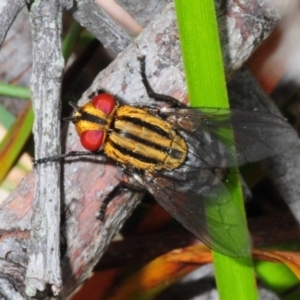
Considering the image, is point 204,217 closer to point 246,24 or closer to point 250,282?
point 250,282

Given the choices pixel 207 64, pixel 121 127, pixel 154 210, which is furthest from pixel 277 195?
pixel 207 64

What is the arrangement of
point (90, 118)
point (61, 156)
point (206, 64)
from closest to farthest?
point (206, 64) → point (61, 156) → point (90, 118)

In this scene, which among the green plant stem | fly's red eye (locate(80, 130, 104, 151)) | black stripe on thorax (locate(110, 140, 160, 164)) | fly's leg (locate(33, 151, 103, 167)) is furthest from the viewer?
black stripe on thorax (locate(110, 140, 160, 164))

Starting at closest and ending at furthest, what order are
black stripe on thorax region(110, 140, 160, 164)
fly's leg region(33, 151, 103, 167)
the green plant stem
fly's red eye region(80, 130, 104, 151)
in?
the green plant stem
fly's leg region(33, 151, 103, 167)
fly's red eye region(80, 130, 104, 151)
black stripe on thorax region(110, 140, 160, 164)

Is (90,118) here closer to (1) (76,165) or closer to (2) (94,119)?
(2) (94,119)

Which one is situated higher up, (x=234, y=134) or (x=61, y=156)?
(x=234, y=134)

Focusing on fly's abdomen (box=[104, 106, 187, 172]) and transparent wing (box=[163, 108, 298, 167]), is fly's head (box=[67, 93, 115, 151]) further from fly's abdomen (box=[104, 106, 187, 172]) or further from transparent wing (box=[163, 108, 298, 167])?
transparent wing (box=[163, 108, 298, 167])

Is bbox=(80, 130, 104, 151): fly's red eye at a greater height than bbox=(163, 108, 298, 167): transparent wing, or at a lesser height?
lesser

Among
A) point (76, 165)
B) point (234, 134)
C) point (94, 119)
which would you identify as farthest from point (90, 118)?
point (234, 134)

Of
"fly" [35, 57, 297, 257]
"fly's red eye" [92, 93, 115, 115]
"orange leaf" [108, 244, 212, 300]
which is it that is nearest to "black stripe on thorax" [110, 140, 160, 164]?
"fly" [35, 57, 297, 257]
